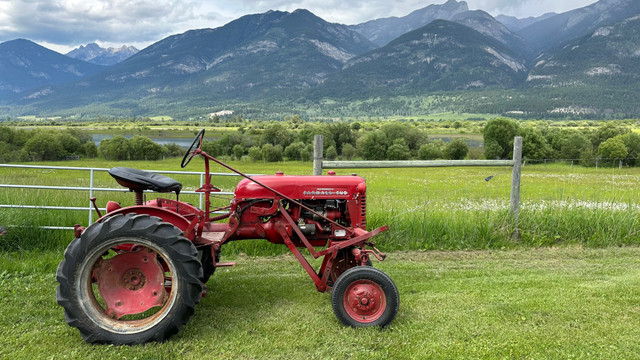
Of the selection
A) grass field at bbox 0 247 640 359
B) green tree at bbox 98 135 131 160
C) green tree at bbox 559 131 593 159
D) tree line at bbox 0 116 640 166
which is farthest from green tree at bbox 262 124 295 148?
grass field at bbox 0 247 640 359

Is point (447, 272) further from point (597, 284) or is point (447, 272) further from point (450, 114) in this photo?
point (450, 114)

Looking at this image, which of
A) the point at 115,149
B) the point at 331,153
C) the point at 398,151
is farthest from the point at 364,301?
the point at 115,149

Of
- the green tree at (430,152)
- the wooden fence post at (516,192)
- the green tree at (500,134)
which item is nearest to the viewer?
the wooden fence post at (516,192)

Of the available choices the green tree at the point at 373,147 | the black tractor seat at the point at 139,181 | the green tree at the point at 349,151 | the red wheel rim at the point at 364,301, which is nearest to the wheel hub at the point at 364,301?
the red wheel rim at the point at 364,301

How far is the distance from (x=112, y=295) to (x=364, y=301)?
6.78ft

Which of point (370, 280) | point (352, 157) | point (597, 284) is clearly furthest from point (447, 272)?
point (352, 157)

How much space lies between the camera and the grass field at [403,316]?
3.17 meters

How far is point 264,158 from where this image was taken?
40.4m

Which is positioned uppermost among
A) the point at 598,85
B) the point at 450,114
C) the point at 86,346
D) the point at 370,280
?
the point at 598,85

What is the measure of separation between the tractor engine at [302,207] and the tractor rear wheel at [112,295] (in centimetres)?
76

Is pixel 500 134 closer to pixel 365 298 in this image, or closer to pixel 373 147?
pixel 373 147

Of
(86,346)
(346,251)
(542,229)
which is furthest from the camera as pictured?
(542,229)

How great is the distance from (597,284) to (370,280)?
280 cm

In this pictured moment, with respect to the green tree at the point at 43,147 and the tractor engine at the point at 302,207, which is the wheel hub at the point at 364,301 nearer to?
the tractor engine at the point at 302,207
